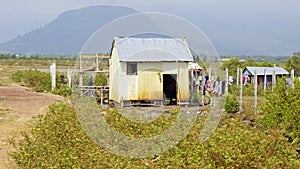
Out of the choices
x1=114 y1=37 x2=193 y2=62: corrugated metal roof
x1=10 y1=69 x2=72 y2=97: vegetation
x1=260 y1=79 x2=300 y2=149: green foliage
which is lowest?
x1=260 y1=79 x2=300 y2=149: green foliage

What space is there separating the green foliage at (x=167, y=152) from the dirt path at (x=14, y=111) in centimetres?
150

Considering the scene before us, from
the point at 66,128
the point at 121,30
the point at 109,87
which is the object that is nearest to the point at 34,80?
the point at 109,87

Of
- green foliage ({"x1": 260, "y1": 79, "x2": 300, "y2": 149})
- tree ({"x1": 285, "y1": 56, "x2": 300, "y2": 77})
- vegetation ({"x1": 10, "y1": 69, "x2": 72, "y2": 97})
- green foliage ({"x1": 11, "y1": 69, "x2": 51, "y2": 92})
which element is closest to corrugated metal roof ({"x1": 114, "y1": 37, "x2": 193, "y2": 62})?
vegetation ({"x1": 10, "y1": 69, "x2": 72, "y2": 97})

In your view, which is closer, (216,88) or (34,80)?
(216,88)

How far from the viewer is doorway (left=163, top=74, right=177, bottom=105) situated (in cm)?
1464

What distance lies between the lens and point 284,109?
7496 millimetres

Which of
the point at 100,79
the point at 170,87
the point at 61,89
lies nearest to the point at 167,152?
the point at 170,87

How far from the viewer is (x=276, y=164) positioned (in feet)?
14.9

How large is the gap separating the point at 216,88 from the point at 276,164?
9957 mm

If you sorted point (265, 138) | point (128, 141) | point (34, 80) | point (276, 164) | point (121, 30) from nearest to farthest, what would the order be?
1. point (276, 164)
2. point (265, 138)
3. point (128, 141)
4. point (121, 30)
5. point (34, 80)

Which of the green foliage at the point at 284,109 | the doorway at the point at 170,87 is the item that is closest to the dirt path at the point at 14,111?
the doorway at the point at 170,87

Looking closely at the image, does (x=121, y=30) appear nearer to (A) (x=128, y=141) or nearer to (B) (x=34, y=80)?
(A) (x=128, y=141)

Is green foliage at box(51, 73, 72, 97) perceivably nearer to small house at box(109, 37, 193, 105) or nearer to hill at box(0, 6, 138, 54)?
hill at box(0, 6, 138, 54)

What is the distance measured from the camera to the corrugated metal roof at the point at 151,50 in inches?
568
